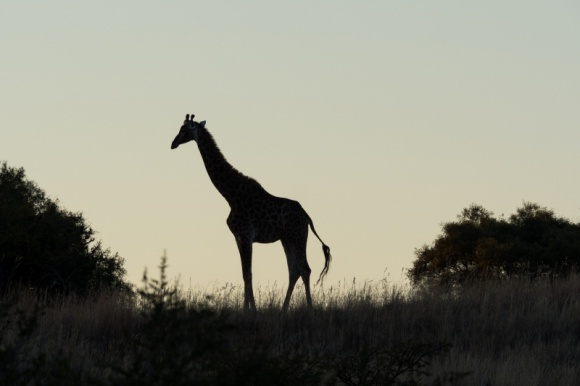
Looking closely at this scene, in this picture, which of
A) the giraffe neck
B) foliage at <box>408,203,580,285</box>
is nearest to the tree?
the giraffe neck

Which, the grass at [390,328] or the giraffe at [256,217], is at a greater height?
the giraffe at [256,217]

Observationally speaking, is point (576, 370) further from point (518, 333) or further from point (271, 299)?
point (271, 299)

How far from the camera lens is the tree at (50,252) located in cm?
2409

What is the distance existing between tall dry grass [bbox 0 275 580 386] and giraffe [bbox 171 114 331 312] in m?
0.54

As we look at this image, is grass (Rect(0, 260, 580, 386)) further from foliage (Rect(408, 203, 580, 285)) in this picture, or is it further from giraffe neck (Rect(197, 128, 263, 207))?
foliage (Rect(408, 203, 580, 285))

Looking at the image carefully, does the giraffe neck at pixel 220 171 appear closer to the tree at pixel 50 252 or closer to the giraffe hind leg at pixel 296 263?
the giraffe hind leg at pixel 296 263

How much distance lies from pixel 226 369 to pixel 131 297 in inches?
365

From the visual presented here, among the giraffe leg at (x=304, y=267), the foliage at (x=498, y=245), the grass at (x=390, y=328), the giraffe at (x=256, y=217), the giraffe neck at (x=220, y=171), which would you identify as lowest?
the grass at (x=390, y=328)

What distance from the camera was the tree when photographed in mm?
24094

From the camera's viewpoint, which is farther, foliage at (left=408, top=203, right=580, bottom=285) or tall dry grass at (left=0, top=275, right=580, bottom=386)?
foliage at (left=408, top=203, right=580, bottom=285)

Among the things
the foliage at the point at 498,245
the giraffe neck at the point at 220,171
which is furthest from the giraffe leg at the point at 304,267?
the foliage at the point at 498,245

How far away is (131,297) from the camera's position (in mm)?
18938

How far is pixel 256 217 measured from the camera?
19.8 metres

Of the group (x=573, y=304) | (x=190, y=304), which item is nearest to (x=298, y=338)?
(x=190, y=304)
